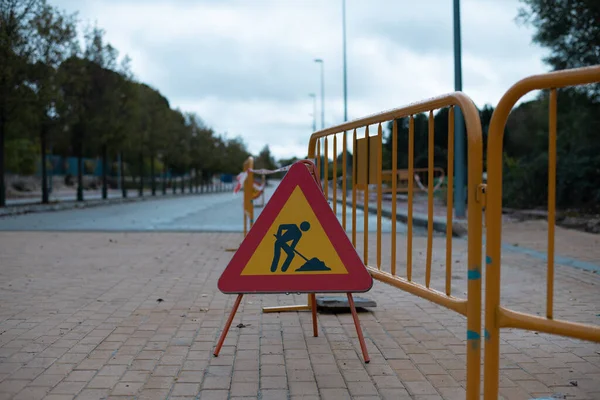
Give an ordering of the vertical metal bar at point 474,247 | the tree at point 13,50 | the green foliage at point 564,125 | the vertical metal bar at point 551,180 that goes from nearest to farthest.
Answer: the vertical metal bar at point 551,180 < the vertical metal bar at point 474,247 < the green foliage at point 564,125 < the tree at point 13,50

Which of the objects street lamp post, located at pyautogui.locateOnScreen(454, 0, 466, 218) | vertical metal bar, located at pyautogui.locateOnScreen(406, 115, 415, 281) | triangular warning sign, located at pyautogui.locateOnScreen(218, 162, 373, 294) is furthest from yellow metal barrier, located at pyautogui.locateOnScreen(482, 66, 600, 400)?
street lamp post, located at pyautogui.locateOnScreen(454, 0, 466, 218)

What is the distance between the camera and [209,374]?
3822mm

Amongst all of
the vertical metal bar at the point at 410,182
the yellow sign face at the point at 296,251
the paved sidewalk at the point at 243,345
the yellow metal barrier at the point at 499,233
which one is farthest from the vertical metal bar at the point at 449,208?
the yellow sign face at the point at 296,251

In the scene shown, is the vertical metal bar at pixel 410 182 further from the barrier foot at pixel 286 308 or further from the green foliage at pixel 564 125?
the green foliage at pixel 564 125

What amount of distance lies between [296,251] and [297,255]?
26 millimetres

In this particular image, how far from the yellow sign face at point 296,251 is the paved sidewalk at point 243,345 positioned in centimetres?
60

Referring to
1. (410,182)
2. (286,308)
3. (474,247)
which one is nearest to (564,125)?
(286,308)

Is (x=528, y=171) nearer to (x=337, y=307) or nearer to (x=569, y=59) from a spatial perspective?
(x=569, y=59)

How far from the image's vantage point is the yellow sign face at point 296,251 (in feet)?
13.3

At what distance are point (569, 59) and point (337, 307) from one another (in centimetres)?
1424

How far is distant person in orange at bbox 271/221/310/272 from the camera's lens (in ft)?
13.4

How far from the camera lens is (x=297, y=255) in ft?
13.4

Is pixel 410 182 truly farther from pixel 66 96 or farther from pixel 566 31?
pixel 66 96

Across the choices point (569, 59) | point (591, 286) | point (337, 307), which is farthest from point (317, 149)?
point (569, 59)
